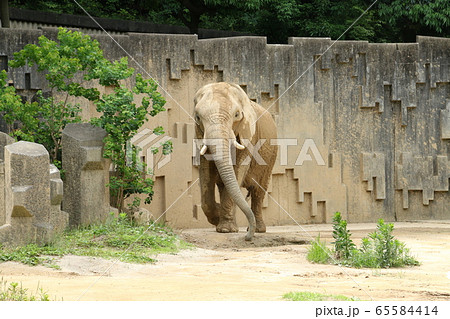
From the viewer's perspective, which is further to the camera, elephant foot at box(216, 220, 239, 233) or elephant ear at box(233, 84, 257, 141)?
elephant foot at box(216, 220, 239, 233)

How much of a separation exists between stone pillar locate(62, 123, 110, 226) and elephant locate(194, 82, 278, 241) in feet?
4.74

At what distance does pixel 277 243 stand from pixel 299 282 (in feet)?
12.2

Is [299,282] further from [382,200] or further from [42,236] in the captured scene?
[382,200]

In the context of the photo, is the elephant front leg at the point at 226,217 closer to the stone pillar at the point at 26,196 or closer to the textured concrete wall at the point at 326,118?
the textured concrete wall at the point at 326,118

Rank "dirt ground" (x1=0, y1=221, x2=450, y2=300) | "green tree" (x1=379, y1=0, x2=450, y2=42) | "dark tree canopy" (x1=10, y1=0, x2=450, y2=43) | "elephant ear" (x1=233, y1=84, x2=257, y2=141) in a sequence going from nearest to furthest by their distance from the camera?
"dirt ground" (x1=0, y1=221, x2=450, y2=300) → "elephant ear" (x1=233, y1=84, x2=257, y2=141) → "green tree" (x1=379, y1=0, x2=450, y2=42) → "dark tree canopy" (x1=10, y1=0, x2=450, y2=43)

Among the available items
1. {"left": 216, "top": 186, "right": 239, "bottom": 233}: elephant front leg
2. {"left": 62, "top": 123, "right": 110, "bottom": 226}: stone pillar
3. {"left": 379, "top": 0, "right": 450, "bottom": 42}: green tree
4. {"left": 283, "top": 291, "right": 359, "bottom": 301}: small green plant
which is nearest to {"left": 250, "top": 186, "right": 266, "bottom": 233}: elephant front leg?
{"left": 216, "top": 186, "right": 239, "bottom": 233}: elephant front leg

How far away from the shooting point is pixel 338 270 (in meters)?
8.73

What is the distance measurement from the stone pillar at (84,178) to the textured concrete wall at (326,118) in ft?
8.83

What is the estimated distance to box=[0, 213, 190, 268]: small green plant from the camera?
9031 millimetres

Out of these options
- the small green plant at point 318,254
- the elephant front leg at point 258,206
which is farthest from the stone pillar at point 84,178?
the small green plant at point 318,254

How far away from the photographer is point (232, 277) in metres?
8.13

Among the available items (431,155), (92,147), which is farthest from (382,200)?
(92,147)

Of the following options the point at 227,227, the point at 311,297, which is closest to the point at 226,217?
the point at 227,227

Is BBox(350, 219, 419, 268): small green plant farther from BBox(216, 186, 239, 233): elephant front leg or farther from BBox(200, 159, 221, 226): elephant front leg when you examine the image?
BBox(200, 159, 221, 226): elephant front leg
